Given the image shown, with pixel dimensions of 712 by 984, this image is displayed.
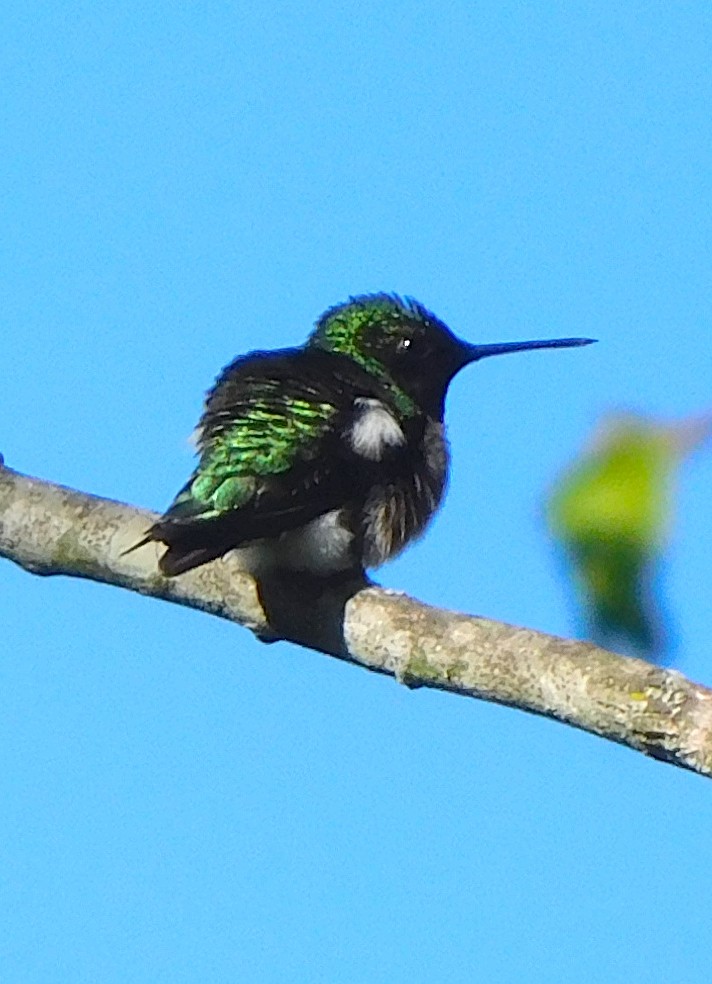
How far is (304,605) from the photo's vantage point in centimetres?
446

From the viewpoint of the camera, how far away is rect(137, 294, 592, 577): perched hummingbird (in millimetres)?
4941

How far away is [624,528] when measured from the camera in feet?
3.72

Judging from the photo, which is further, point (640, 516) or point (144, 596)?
point (144, 596)

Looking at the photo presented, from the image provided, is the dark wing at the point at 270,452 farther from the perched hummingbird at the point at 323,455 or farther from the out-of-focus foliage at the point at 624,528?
the out-of-focus foliage at the point at 624,528

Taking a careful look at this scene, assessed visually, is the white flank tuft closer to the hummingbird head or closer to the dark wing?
the dark wing

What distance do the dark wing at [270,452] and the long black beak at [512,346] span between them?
0.89 meters

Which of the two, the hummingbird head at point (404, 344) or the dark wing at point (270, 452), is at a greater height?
the hummingbird head at point (404, 344)

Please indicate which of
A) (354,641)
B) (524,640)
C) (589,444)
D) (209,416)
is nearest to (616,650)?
(589,444)

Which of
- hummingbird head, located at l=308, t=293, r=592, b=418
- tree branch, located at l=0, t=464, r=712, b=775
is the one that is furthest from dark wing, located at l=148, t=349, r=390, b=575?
hummingbird head, located at l=308, t=293, r=592, b=418

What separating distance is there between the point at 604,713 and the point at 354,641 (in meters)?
1.13

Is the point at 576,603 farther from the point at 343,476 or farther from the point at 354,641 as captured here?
the point at 343,476

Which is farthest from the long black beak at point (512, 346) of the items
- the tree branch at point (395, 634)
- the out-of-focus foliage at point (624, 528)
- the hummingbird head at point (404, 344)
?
the out-of-focus foliage at point (624, 528)

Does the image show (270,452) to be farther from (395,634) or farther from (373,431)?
(395,634)

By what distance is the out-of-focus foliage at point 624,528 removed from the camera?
3.59 feet
